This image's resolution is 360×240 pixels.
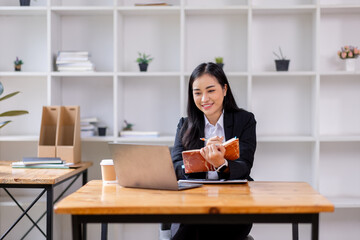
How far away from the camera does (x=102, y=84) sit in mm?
4031

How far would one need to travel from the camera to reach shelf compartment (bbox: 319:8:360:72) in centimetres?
390

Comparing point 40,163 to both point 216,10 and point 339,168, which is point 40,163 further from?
point 339,168

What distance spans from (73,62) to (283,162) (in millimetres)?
1872

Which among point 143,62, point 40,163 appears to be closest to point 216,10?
point 143,62

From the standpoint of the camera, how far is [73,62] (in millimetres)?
3742

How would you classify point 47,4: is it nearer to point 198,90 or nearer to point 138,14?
point 138,14

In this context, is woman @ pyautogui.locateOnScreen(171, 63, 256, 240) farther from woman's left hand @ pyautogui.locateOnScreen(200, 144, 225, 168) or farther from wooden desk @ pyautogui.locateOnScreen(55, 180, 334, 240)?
wooden desk @ pyautogui.locateOnScreen(55, 180, 334, 240)

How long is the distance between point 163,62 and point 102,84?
544mm

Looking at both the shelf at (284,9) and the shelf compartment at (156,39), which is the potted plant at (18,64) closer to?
the shelf compartment at (156,39)

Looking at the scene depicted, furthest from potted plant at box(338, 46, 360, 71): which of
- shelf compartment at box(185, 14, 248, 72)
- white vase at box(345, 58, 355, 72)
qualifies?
shelf compartment at box(185, 14, 248, 72)

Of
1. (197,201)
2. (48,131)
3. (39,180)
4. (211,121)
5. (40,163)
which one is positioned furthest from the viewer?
(48,131)

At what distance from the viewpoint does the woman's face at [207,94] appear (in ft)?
9.24

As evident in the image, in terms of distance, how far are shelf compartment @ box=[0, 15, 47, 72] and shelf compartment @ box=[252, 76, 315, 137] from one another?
70.9 inches

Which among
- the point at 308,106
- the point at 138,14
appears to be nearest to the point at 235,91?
the point at 308,106
